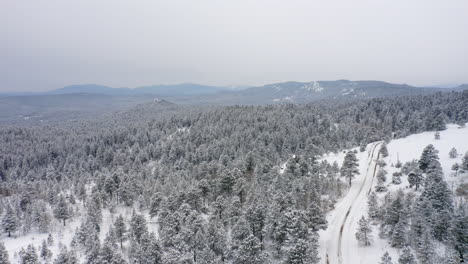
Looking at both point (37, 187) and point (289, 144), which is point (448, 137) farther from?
point (37, 187)

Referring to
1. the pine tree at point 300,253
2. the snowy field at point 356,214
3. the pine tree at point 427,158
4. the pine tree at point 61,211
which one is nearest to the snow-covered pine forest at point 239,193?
the pine tree at point 300,253

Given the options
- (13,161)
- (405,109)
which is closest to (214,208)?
(13,161)

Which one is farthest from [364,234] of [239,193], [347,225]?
[239,193]

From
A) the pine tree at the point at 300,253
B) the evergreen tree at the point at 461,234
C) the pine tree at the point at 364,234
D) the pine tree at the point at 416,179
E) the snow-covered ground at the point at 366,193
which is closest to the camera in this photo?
the pine tree at the point at 300,253

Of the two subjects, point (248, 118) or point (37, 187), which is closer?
point (37, 187)

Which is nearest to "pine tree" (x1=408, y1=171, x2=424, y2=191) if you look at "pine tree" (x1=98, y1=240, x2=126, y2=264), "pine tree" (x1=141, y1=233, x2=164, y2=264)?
"pine tree" (x1=141, y1=233, x2=164, y2=264)

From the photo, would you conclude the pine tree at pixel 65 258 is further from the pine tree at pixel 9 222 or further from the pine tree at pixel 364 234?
the pine tree at pixel 364 234

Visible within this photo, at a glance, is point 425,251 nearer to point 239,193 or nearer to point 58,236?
point 239,193

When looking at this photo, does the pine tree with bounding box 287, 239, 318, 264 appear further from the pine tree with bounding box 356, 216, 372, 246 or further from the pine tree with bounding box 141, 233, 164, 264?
the pine tree with bounding box 141, 233, 164, 264
